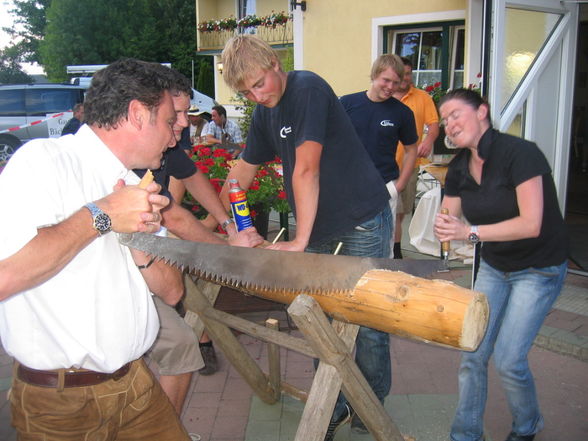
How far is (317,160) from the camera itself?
258 centimetres

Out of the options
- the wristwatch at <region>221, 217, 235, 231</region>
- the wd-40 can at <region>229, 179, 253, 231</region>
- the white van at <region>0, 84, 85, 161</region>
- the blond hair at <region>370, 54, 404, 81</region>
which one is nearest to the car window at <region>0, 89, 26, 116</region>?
the white van at <region>0, 84, 85, 161</region>

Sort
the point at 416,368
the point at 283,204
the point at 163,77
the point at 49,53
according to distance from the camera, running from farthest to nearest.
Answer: the point at 49,53, the point at 283,204, the point at 416,368, the point at 163,77

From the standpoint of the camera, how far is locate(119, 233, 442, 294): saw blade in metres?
2.12

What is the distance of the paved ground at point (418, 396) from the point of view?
337cm

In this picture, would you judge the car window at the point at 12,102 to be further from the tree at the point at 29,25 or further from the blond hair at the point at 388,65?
the tree at the point at 29,25

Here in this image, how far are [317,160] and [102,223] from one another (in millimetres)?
1257

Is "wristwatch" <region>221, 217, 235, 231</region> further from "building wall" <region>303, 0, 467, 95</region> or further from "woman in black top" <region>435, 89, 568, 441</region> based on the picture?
"building wall" <region>303, 0, 467, 95</region>

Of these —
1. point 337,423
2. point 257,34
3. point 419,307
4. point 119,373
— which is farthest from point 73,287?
point 257,34

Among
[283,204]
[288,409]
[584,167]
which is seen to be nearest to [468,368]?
[288,409]

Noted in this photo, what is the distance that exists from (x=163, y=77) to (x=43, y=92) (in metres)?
16.5

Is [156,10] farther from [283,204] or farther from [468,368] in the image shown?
[468,368]

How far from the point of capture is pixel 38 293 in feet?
5.59

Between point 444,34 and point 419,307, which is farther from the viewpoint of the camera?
point 444,34

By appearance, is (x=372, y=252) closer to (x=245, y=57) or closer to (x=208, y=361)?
(x=245, y=57)
